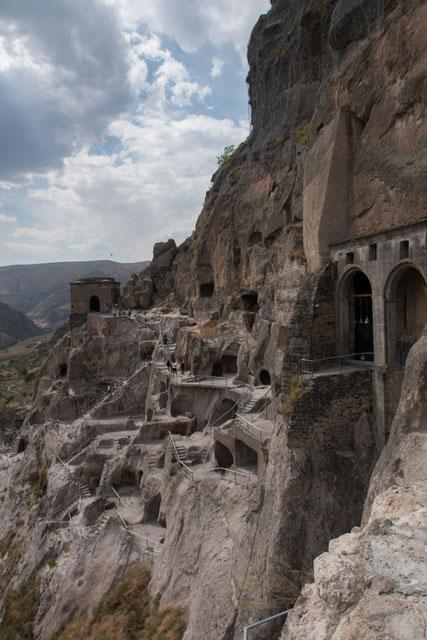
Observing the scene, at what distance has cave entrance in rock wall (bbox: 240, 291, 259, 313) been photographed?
31.7 m

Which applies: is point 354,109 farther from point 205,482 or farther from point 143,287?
point 143,287

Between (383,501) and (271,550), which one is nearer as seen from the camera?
(383,501)

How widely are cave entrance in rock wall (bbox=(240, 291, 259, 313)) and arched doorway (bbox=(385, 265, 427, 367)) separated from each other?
1791 centimetres

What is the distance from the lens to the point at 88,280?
49.0 m

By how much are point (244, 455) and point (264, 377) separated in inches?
276

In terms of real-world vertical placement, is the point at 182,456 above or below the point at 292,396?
below

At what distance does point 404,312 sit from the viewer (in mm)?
13812

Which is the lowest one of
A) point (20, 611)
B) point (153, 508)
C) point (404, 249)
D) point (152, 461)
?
point (20, 611)

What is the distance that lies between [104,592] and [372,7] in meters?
24.2

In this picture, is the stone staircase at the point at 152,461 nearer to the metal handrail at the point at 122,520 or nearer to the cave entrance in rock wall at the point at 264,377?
the metal handrail at the point at 122,520

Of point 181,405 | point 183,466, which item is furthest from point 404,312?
point 181,405

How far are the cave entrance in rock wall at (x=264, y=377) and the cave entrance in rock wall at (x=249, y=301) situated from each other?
772 cm

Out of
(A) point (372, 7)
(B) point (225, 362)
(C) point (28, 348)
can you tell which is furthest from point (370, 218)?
(C) point (28, 348)

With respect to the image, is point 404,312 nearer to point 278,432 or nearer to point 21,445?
point 278,432
